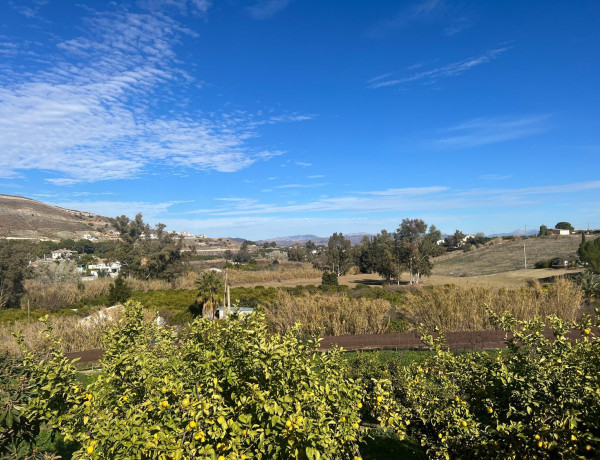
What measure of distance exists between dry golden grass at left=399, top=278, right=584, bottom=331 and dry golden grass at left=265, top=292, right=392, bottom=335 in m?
1.23

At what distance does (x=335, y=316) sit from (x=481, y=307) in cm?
452

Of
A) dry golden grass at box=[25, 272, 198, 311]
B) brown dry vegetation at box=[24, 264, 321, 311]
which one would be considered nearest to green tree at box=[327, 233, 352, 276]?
brown dry vegetation at box=[24, 264, 321, 311]

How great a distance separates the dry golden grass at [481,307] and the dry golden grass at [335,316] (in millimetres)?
1229

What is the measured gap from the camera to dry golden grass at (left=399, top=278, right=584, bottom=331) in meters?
11.1

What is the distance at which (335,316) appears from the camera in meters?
11.8

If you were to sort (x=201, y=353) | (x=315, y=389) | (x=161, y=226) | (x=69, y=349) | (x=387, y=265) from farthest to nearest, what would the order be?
1. (x=161, y=226)
2. (x=387, y=265)
3. (x=69, y=349)
4. (x=201, y=353)
5. (x=315, y=389)

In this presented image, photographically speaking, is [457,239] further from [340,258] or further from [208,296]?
[208,296]

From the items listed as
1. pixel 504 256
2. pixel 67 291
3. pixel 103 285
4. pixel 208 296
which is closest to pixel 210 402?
pixel 208 296

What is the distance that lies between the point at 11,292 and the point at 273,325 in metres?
17.4

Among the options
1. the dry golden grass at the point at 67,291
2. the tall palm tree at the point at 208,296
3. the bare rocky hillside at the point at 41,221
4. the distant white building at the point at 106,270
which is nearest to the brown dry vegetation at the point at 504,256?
the tall palm tree at the point at 208,296

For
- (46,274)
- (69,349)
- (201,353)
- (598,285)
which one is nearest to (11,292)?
(46,274)

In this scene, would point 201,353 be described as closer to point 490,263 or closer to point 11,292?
point 11,292

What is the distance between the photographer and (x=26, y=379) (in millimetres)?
2633

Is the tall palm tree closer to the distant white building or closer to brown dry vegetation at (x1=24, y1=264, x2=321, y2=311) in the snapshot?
brown dry vegetation at (x1=24, y1=264, x2=321, y2=311)
